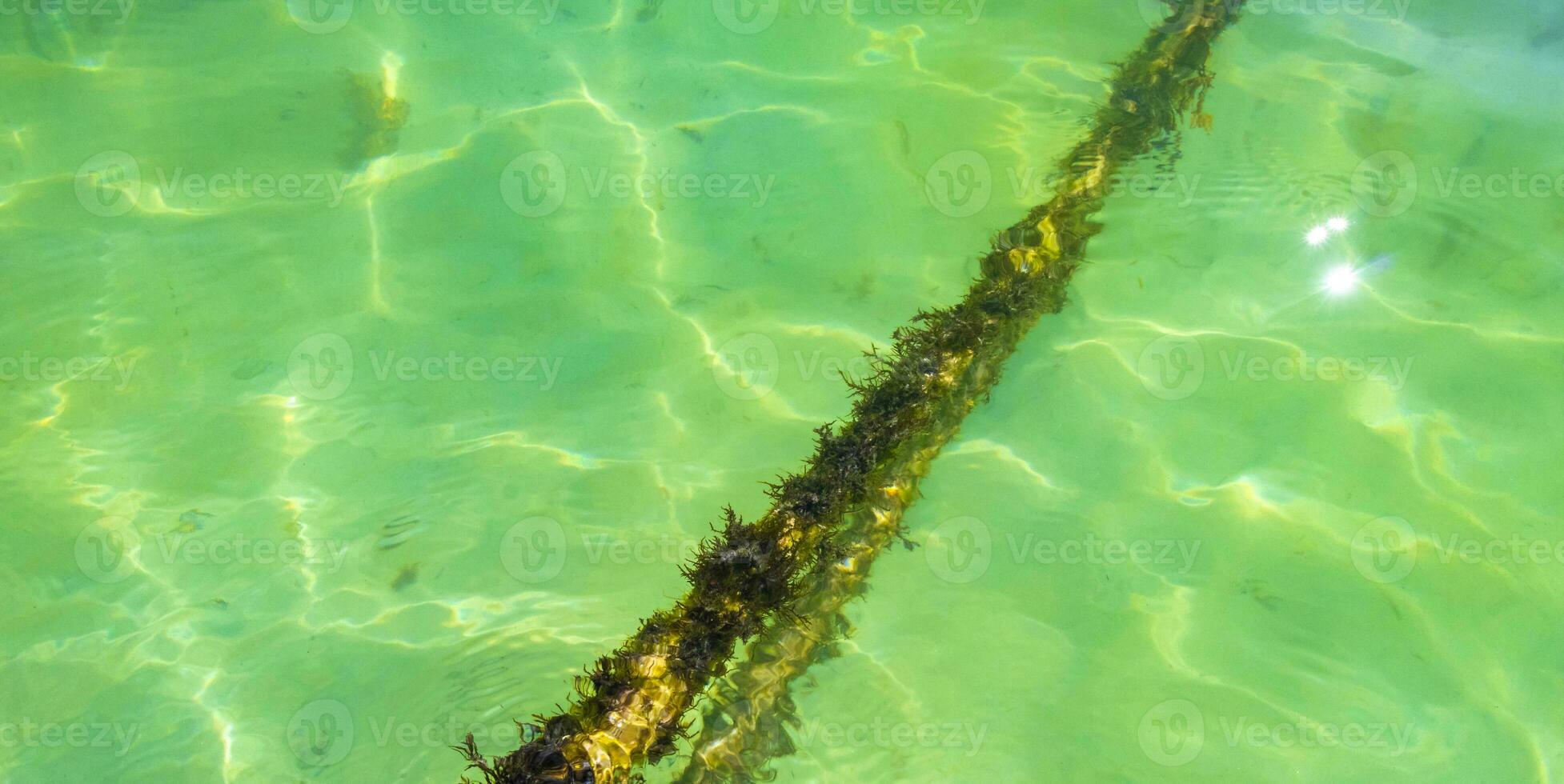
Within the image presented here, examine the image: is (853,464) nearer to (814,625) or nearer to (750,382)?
(814,625)

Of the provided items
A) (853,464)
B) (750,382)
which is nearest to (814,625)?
(853,464)

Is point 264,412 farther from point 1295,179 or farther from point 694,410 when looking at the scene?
point 1295,179

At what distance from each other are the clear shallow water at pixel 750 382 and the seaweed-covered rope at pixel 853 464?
315mm

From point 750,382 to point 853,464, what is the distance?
47.4 inches

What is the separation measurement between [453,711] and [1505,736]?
567 cm

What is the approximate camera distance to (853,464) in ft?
14.2

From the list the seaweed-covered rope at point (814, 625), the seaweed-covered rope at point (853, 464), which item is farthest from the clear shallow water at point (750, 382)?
the seaweed-covered rope at point (853, 464)

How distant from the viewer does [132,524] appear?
4.86 meters

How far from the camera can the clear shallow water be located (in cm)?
444

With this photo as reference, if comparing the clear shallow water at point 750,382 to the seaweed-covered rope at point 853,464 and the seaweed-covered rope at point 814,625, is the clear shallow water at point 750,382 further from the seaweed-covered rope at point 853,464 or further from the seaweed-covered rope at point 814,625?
the seaweed-covered rope at point 853,464

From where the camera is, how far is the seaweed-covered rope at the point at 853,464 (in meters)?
3.59

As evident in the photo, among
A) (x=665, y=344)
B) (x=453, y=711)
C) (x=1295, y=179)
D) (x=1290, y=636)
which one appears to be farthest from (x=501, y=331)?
(x=1295, y=179)

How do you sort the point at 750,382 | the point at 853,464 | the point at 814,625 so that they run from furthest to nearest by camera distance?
the point at 750,382, the point at 814,625, the point at 853,464

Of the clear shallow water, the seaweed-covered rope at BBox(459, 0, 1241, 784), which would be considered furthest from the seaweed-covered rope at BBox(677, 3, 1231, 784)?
the clear shallow water
